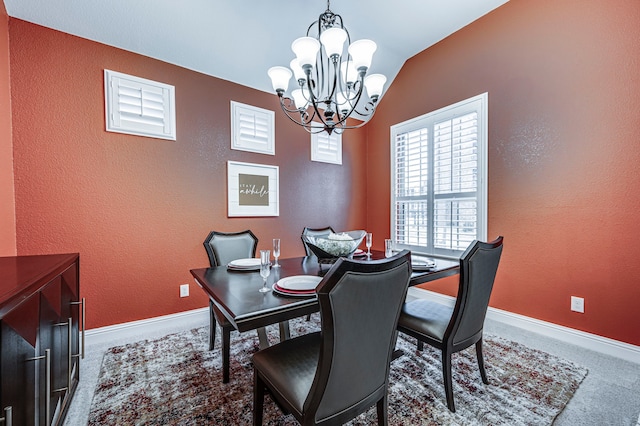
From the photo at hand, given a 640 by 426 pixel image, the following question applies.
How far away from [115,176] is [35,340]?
5.92 feet

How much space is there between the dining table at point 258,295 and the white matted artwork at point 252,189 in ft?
4.13

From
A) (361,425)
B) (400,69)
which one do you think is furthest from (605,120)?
(361,425)

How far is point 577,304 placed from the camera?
7.14ft

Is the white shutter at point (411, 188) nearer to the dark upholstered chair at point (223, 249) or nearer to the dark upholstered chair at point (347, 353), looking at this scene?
the dark upholstered chair at point (223, 249)

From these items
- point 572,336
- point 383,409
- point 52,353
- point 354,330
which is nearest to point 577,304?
point 572,336

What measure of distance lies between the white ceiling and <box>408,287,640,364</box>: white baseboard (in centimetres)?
300

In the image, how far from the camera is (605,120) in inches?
79.8

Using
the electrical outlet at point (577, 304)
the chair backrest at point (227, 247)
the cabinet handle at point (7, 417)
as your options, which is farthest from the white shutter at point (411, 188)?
the cabinet handle at point (7, 417)

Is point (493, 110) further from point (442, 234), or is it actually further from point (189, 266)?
point (189, 266)

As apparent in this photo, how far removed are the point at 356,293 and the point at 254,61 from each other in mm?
2866

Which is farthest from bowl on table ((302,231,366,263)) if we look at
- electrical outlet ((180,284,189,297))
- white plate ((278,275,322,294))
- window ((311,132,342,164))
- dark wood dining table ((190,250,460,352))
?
window ((311,132,342,164))

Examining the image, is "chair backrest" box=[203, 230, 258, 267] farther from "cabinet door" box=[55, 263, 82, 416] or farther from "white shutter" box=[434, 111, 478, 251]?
"white shutter" box=[434, 111, 478, 251]

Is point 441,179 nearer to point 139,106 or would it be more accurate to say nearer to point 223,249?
point 223,249

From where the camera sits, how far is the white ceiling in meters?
2.17
